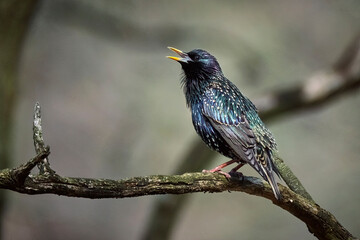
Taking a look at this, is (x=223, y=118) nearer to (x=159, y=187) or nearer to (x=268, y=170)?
(x=268, y=170)

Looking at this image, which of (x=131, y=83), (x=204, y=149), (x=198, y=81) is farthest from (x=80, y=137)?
(x=198, y=81)

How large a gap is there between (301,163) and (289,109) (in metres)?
5.24

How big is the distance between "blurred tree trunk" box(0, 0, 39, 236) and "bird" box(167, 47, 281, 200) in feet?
8.41

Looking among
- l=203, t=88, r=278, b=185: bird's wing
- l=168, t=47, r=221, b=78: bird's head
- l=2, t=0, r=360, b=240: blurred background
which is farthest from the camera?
l=2, t=0, r=360, b=240: blurred background

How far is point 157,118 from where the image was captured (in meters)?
12.4

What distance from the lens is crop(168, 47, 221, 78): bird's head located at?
15.6ft

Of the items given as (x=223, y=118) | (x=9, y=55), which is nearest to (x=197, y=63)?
(x=223, y=118)

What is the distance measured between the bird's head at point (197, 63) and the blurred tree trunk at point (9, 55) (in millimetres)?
2514

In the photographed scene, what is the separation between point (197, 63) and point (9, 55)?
2.96 m

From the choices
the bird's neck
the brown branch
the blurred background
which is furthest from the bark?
the blurred background

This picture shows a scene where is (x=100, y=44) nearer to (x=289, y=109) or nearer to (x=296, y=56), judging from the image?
(x=296, y=56)

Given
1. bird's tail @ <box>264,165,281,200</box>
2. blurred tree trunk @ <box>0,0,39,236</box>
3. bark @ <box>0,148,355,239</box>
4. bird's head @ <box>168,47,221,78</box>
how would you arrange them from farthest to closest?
1. blurred tree trunk @ <box>0,0,39,236</box>
2. bird's head @ <box>168,47,221,78</box>
3. bird's tail @ <box>264,165,281,200</box>
4. bark @ <box>0,148,355,239</box>

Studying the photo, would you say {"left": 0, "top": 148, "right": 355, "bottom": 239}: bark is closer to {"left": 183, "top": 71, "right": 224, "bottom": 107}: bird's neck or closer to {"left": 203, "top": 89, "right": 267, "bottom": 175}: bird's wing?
{"left": 203, "top": 89, "right": 267, "bottom": 175}: bird's wing

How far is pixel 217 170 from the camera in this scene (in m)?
4.18
